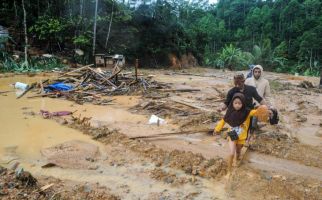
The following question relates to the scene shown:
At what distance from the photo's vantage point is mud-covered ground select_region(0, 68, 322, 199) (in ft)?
13.8

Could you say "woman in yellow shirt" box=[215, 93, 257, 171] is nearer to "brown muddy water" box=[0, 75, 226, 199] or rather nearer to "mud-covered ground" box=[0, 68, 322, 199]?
"mud-covered ground" box=[0, 68, 322, 199]

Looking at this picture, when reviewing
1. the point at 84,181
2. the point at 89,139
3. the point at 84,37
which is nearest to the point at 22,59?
the point at 84,37

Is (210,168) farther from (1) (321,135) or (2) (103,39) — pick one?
(2) (103,39)

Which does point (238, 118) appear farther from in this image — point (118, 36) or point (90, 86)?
point (118, 36)

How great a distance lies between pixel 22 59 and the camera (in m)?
19.5

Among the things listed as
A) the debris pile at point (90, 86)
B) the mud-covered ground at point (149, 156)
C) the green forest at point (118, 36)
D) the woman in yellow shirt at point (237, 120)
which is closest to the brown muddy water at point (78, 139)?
the mud-covered ground at point (149, 156)

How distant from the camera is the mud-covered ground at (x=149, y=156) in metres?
4.21

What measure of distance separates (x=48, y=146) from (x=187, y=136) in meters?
2.70

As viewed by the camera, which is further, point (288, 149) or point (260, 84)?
point (260, 84)

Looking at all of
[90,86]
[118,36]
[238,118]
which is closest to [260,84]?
[238,118]

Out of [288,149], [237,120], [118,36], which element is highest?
[118,36]

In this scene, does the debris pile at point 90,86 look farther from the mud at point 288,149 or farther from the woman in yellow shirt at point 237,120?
the woman in yellow shirt at point 237,120

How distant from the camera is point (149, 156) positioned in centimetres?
550

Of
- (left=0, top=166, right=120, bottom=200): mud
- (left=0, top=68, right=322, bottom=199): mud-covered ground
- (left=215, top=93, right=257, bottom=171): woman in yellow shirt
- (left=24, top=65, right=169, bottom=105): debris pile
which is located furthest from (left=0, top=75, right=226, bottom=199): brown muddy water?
Answer: (left=215, top=93, right=257, bottom=171): woman in yellow shirt
